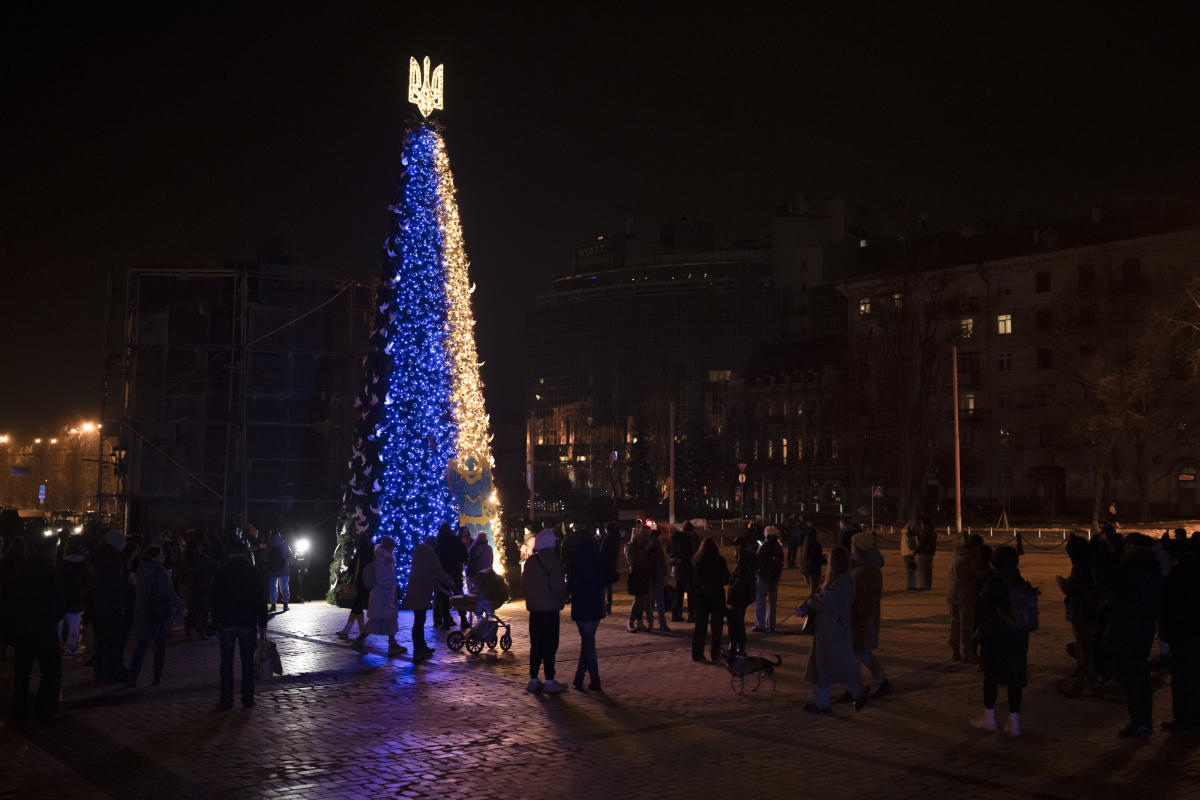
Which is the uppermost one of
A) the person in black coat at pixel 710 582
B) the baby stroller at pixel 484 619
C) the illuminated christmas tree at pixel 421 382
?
the illuminated christmas tree at pixel 421 382

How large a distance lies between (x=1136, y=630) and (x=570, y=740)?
5422 mm

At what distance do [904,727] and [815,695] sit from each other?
1.01 metres

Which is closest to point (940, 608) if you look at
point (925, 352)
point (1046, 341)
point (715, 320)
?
point (925, 352)

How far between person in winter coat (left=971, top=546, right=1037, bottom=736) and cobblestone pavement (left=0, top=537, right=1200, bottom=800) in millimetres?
397

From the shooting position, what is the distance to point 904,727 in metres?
10.4

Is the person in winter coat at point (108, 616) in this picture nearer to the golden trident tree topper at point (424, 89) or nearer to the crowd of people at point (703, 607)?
the crowd of people at point (703, 607)

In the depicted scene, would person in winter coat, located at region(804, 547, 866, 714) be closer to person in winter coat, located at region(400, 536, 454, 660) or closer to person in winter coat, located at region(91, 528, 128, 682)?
person in winter coat, located at region(400, 536, 454, 660)

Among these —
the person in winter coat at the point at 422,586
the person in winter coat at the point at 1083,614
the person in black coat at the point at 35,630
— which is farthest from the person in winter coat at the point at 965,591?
the person in black coat at the point at 35,630

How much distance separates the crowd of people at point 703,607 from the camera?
1022 cm

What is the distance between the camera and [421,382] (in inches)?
857

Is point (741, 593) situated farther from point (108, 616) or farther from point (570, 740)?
point (108, 616)

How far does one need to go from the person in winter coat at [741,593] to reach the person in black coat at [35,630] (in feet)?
25.8

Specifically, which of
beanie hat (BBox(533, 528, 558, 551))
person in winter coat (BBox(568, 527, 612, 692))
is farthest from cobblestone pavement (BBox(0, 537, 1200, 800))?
beanie hat (BBox(533, 528, 558, 551))

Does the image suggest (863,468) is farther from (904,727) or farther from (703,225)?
(703,225)
